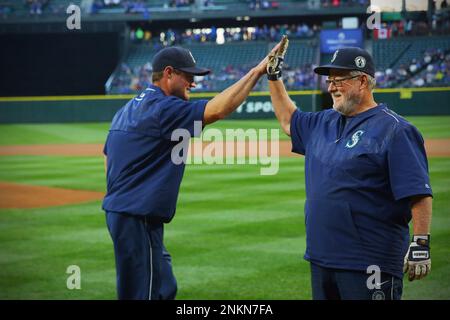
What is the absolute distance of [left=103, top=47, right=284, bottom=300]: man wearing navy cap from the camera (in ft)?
17.1

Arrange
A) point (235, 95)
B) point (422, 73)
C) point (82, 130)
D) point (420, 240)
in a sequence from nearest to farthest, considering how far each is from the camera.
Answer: point (420, 240)
point (235, 95)
point (82, 130)
point (422, 73)

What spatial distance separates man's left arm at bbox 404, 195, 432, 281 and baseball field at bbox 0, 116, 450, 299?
3.38m

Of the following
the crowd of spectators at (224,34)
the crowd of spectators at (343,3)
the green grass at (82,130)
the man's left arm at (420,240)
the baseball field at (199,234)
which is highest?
the crowd of spectators at (343,3)

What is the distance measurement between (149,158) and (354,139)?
1490mm

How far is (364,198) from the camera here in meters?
4.49

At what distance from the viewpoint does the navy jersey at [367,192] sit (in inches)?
173

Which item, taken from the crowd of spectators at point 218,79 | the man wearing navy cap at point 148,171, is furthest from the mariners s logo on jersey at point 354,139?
the crowd of spectators at point 218,79

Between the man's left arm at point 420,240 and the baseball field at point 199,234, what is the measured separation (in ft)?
11.1

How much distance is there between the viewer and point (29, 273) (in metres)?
9.05

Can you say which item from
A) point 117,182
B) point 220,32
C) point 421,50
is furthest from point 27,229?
point 220,32

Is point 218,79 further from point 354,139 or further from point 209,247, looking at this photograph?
→ point 354,139

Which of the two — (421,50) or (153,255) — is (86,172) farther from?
(421,50)

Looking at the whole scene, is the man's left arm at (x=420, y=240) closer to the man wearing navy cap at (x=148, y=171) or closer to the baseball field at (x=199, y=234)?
the man wearing navy cap at (x=148, y=171)

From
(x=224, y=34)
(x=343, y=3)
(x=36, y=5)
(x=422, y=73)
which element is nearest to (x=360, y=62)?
(x=422, y=73)
